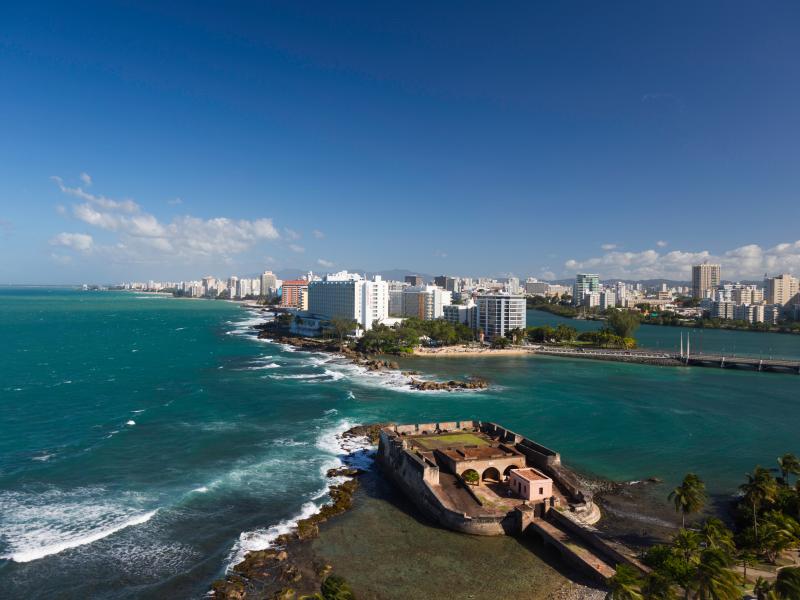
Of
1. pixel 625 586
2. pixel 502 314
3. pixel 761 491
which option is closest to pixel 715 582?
pixel 625 586

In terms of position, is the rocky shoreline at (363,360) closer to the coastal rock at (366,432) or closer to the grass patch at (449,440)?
the coastal rock at (366,432)

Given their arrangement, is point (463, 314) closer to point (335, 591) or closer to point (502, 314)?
point (502, 314)

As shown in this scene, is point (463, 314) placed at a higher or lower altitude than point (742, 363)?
higher

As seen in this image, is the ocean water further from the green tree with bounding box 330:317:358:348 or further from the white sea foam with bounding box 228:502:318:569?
the green tree with bounding box 330:317:358:348

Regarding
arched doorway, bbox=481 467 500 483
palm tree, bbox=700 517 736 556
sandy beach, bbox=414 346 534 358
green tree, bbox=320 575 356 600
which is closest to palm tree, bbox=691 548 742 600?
palm tree, bbox=700 517 736 556

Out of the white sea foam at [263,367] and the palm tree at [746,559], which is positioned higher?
the palm tree at [746,559]

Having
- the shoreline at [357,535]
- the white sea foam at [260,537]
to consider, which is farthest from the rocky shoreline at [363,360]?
the white sea foam at [260,537]

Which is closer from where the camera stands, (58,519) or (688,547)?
(688,547)
